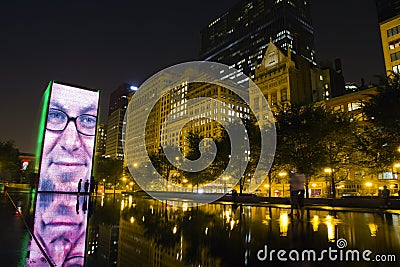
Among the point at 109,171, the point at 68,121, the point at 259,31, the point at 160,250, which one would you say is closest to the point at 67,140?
the point at 68,121

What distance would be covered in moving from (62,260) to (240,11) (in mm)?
157576

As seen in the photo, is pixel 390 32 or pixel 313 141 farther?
pixel 390 32

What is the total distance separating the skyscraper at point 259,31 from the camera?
122 m

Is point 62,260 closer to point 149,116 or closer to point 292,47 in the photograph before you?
point 292,47

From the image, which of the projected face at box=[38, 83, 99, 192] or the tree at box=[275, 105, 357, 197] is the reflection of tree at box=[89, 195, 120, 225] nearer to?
the projected face at box=[38, 83, 99, 192]

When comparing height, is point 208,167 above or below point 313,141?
below

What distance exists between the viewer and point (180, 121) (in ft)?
418

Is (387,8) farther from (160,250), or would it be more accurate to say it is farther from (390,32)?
(160,250)

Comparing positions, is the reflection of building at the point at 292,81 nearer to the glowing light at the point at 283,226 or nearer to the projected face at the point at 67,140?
the projected face at the point at 67,140

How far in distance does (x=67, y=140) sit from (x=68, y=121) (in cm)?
233

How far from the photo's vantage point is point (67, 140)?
34281 millimetres

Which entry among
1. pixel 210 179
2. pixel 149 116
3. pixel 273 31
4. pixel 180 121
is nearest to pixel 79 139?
pixel 210 179

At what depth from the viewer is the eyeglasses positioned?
3366 cm

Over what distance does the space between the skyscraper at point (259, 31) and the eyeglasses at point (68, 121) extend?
89.9 m
